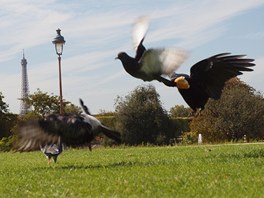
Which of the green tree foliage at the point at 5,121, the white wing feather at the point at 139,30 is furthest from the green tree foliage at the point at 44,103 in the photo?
the white wing feather at the point at 139,30

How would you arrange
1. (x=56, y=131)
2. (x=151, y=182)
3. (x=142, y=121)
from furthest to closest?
(x=142, y=121)
(x=56, y=131)
(x=151, y=182)

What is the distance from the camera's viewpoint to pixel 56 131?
1026 centimetres

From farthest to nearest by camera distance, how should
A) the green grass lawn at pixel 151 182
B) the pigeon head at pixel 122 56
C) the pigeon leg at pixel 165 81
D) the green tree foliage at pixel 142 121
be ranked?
the green tree foliage at pixel 142 121 < the pigeon leg at pixel 165 81 < the pigeon head at pixel 122 56 < the green grass lawn at pixel 151 182

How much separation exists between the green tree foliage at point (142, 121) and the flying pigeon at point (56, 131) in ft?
78.5

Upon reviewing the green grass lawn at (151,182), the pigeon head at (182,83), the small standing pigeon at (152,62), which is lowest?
the green grass lawn at (151,182)

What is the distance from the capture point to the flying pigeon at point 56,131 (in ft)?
33.5

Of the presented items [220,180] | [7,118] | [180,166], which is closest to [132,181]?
[220,180]

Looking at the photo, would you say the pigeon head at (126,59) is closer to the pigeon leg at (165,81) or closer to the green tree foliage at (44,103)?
the pigeon leg at (165,81)

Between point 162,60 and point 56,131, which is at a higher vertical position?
point 162,60

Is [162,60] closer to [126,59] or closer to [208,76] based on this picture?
[126,59]

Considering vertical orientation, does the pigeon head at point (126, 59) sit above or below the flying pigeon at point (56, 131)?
above

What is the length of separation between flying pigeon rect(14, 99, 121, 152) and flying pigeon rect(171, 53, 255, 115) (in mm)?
1957

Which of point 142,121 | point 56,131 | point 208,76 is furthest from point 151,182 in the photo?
point 142,121

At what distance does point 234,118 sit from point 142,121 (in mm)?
5973
